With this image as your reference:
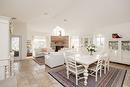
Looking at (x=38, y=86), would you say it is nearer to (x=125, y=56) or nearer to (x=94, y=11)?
(x=94, y=11)

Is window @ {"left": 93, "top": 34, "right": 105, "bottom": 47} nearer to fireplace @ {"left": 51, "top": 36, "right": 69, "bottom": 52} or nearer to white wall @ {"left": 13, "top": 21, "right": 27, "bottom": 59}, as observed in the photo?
fireplace @ {"left": 51, "top": 36, "right": 69, "bottom": 52}

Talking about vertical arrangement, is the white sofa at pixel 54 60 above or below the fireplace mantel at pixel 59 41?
below

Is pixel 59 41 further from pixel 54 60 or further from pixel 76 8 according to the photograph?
pixel 76 8

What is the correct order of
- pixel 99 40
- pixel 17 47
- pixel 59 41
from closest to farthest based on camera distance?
pixel 99 40
pixel 17 47
pixel 59 41

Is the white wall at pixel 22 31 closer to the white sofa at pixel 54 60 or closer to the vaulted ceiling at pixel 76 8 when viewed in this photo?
the vaulted ceiling at pixel 76 8

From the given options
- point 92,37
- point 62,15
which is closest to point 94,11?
point 62,15

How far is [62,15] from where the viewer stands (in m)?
6.39

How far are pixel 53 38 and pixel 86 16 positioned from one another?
19.2ft

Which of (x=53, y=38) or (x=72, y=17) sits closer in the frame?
(x=72, y=17)

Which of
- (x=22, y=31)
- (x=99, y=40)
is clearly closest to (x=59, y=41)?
(x=22, y=31)

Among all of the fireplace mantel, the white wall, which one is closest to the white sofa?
the white wall

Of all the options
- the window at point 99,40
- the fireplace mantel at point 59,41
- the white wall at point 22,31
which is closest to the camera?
the window at point 99,40

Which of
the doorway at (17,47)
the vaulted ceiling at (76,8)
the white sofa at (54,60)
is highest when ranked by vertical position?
the vaulted ceiling at (76,8)

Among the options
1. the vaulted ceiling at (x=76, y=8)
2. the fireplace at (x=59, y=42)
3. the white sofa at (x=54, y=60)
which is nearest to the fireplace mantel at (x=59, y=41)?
the fireplace at (x=59, y=42)
